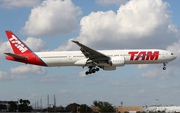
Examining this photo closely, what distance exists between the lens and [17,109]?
72.6m

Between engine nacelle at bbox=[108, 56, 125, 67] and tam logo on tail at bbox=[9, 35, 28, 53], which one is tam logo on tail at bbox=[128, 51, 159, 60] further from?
tam logo on tail at bbox=[9, 35, 28, 53]

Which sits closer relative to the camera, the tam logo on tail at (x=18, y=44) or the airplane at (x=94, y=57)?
the airplane at (x=94, y=57)

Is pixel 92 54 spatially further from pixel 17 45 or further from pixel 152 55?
pixel 17 45

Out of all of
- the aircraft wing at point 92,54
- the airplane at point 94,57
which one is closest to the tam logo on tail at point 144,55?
the airplane at point 94,57

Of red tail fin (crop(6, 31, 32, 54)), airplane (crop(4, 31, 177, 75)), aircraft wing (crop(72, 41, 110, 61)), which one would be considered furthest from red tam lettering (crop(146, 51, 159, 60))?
red tail fin (crop(6, 31, 32, 54))

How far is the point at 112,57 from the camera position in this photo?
46.9 m

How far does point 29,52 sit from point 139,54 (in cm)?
2295

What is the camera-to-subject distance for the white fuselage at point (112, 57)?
46719 mm

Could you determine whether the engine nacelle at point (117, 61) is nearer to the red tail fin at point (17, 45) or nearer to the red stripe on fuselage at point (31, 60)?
the red stripe on fuselage at point (31, 60)

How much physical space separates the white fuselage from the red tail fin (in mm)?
4302

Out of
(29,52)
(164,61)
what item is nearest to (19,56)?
(29,52)

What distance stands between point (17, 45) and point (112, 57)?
68.5ft

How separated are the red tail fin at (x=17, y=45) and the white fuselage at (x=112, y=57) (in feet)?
14.1

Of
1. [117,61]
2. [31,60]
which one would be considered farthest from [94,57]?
[31,60]
